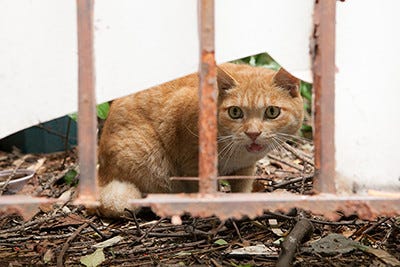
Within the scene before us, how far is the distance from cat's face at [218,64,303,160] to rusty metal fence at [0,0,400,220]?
138 cm

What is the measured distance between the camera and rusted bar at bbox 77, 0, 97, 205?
1.75 meters

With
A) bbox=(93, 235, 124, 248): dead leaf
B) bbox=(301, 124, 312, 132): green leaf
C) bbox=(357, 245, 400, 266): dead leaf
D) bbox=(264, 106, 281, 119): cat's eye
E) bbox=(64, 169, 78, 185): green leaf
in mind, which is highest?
bbox=(264, 106, 281, 119): cat's eye

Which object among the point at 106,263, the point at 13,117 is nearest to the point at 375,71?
the point at 13,117

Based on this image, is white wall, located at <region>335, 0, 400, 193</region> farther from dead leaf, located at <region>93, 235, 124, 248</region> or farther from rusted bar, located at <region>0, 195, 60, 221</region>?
dead leaf, located at <region>93, 235, 124, 248</region>

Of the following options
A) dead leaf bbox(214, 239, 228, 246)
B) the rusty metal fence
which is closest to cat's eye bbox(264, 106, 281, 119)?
dead leaf bbox(214, 239, 228, 246)

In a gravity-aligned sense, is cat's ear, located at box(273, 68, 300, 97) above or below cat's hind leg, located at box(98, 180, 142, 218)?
above

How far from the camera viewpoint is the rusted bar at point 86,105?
1.75 metres

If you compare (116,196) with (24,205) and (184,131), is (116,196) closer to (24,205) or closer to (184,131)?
(184,131)

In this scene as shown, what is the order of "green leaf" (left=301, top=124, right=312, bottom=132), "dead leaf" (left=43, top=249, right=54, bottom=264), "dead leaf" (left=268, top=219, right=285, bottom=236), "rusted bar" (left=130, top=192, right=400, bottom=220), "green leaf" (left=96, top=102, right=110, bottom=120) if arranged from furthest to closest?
"green leaf" (left=301, top=124, right=312, bottom=132)
"green leaf" (left=96, top=102, right=110, bottom=120)
"dead leaf" (left=268, top=219, right=285, bottom=236)
"dead leaf" (left=43, top=249, right=54, bottom=264)
"rusted bar" (left=130, top=192, right=400, bottom=220)

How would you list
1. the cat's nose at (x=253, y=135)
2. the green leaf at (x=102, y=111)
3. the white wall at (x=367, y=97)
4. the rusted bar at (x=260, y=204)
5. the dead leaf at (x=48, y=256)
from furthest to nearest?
1. the green leaf at (x=102, y=111)
2. the cat's nose at (x=253, y=135)
3. the dead leaf at (x=48, y=256)
4. the white wall at (x=367, y=97)
5. the rusted bar at (x=260, y=204)

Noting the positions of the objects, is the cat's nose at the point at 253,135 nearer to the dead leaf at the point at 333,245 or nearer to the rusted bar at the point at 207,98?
the dead leaf at the point at 333,245

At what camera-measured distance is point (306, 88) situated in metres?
5.69

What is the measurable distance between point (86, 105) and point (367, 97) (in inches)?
38.1

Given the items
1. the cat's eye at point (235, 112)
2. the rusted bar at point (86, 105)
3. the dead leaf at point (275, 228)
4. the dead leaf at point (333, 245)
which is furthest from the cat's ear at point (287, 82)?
the rusted bar at point (86, 105)
